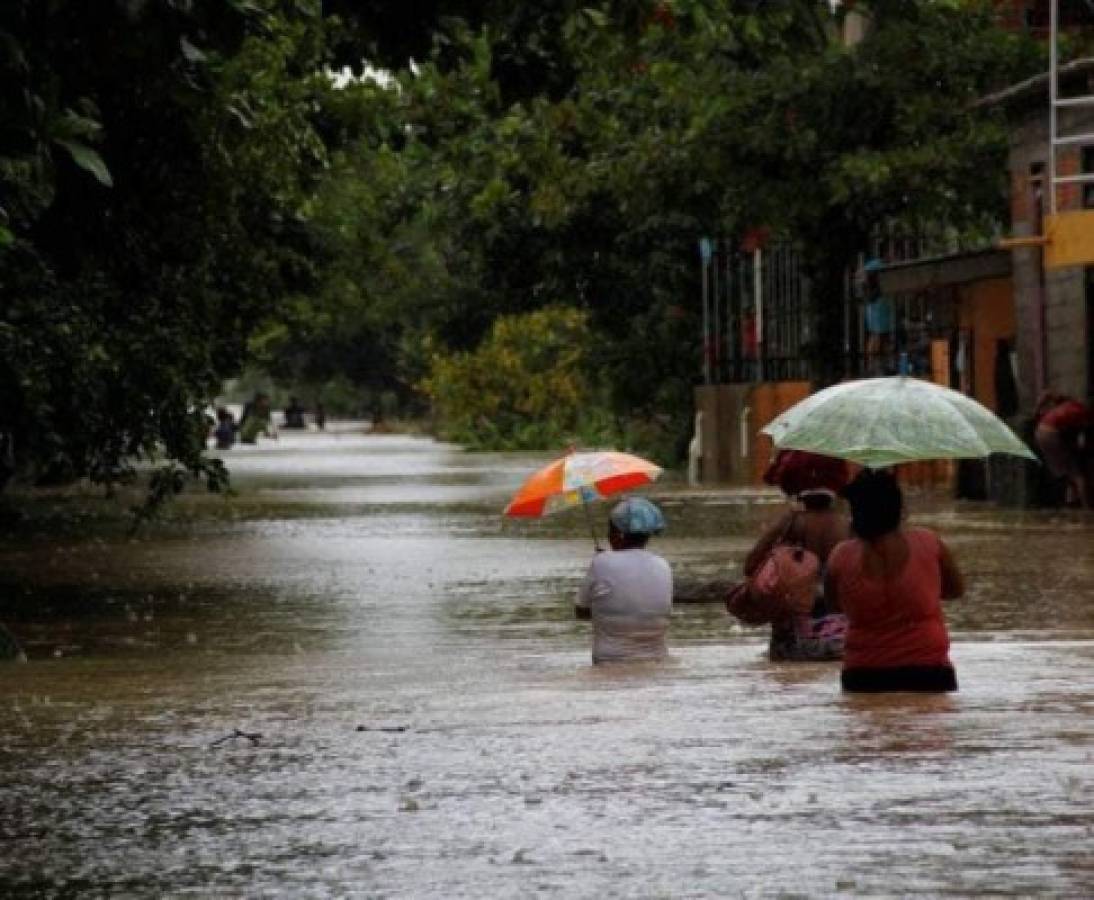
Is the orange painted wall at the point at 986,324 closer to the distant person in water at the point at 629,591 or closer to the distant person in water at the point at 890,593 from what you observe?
the distant person in water at the point at 629,591

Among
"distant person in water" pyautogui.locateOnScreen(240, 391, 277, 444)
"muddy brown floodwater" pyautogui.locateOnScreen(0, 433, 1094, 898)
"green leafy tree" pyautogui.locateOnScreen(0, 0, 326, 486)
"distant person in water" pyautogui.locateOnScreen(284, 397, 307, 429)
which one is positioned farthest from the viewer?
"distant person in water" pyautogui.locateOnScreen(284, 397, 307, 429)

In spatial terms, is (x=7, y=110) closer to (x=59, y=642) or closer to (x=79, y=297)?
(x=59, y=642)

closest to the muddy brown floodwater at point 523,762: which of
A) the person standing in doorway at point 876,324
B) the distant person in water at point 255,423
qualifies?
the person standing in doorway at point 876,324

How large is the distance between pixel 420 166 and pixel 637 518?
29.7 meters

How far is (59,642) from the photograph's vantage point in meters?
20.1

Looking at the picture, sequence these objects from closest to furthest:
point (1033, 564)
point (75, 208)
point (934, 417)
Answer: point (934, 417) → point (75, 208) → point (1033, 564)

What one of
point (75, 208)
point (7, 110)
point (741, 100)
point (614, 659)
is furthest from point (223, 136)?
point (741, 100)

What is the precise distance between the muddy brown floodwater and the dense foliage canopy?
7.30 ft

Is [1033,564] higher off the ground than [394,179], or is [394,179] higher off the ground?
[394,179]

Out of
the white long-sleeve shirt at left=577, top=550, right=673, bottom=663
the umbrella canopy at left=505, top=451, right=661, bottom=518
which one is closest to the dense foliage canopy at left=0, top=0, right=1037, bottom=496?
the umbrella canopy at left=505, top=451, right=661, bottom=518

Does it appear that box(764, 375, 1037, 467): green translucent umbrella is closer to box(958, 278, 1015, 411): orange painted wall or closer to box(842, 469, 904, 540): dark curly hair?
box(842, 469, 904, 540): dark curly hair

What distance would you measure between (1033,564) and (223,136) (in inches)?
293

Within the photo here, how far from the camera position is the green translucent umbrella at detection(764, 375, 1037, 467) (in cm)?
1418

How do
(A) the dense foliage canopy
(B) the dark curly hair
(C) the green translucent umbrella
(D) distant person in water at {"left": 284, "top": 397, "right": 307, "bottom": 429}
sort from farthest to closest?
(D) distant person in water at {"left": 284, "top": 397, "right": 307, "bottom": 429}
(C) the green translucent umbrella
(A) the dense foliage canopy
(B) the dark curly hair
